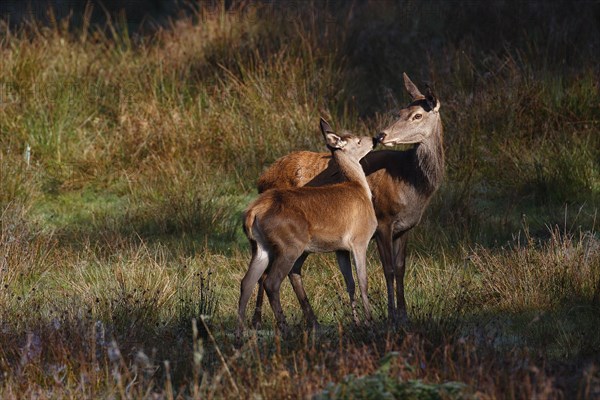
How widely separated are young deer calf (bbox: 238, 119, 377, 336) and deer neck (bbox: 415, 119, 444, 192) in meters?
0.71

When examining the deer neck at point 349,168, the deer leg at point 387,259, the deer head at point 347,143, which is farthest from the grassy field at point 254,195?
the deer head at point 347,143

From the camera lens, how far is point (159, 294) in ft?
25.4

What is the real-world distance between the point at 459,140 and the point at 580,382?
252 inches

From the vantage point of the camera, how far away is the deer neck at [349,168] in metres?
7.98

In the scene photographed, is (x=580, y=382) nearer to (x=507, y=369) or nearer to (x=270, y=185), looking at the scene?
(x=507, y=369)

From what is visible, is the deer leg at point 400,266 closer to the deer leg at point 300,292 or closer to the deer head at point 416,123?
the deer leg at point 300,292

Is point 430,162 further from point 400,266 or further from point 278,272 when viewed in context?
point 278,272

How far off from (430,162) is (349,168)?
79 cm

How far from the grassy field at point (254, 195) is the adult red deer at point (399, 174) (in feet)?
1.67

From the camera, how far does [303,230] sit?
7.16m

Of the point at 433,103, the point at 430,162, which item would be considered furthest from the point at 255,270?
the point at 433,103

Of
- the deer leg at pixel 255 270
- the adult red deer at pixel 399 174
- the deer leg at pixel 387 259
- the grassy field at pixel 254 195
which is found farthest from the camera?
the adult red deer at pixel 399 174

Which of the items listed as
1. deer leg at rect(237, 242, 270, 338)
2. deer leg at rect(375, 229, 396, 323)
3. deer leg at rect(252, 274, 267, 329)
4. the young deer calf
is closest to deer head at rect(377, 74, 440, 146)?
the young deer calf

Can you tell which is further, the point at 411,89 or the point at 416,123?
the point at 411,89
